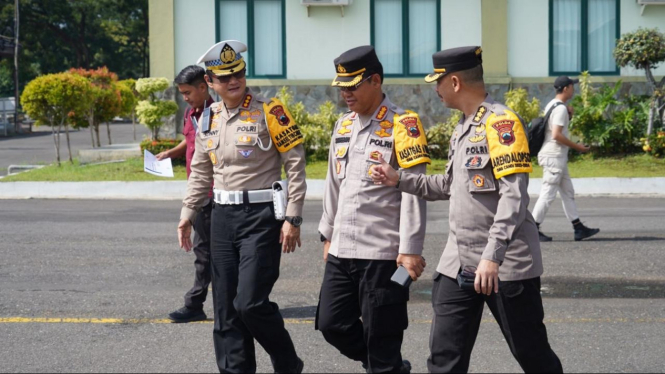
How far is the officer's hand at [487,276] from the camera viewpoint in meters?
4.36

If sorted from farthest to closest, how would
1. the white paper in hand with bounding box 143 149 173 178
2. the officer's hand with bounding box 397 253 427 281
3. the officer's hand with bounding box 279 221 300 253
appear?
1. the white paper in hand with bounding box 143 149 173 178
2. the officer's hand with bounding box 279 221 300 253
3. the officer's hand with bounding box 397 253 427 281

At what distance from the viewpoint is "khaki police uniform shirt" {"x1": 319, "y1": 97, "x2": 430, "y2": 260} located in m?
5.05

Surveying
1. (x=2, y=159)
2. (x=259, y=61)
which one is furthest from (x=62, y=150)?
(x=259, y=61)

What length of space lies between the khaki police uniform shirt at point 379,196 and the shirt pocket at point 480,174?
1.66 feet

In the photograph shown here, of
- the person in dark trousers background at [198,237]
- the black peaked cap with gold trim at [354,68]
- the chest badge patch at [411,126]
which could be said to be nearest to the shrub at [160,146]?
the person in dark trousers background at [198,237]

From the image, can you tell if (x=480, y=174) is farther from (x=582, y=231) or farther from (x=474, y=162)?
(x=582, y=231)

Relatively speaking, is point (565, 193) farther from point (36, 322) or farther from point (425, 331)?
point (36, 322)

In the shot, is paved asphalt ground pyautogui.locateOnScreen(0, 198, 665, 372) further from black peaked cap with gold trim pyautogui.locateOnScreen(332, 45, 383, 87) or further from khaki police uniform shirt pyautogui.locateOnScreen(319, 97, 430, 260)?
black peaked cap with gold trim pyautogui.locateOnScreen(332, 45, 383, 87)

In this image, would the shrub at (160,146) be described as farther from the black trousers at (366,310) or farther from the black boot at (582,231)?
the black trousers at (366,310)

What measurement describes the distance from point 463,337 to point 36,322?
3.98m

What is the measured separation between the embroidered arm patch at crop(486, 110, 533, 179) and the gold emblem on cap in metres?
1.86

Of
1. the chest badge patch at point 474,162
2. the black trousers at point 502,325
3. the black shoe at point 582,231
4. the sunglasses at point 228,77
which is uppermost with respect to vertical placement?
the sunglasses at point 228,77

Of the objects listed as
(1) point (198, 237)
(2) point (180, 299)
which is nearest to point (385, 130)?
(1) point (198, 237)

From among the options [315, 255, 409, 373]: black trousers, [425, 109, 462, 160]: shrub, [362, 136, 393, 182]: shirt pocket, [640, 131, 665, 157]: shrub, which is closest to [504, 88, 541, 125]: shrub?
[425, 109, 462, 160]: shrub
